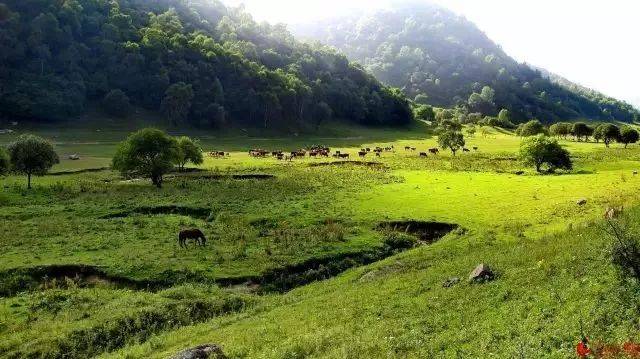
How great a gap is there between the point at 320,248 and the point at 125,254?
1408cm

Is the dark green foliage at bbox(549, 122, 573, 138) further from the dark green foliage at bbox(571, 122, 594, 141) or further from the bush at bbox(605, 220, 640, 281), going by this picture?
the bush at bbox(605, 220, 640, 281)

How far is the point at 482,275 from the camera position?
22281mm

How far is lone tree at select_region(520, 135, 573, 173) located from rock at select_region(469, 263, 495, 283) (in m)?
58.4

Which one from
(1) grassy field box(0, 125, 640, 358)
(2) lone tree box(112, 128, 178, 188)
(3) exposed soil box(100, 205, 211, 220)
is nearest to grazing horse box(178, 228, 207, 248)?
(1) grassy field box(0, 125, 640, 358)

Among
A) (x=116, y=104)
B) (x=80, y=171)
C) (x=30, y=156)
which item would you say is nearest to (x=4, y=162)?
(x=30, y=156)

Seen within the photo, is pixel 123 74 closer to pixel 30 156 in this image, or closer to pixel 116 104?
pixel 116 104

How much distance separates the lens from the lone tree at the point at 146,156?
62.8 meters

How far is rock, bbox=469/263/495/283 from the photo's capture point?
72.4 feet

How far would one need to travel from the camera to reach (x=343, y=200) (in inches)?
2109

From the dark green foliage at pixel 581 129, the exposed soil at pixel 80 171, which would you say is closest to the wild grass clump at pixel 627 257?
the exposed soil at pixel 80 171

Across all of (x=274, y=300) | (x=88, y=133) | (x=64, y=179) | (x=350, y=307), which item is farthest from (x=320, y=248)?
(x=88, y=133)

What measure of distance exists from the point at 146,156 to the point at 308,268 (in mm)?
37677

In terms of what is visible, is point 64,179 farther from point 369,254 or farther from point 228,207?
point 369,254

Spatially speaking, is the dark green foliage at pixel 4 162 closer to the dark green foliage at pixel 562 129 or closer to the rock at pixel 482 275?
the rock at pixel 482 275
